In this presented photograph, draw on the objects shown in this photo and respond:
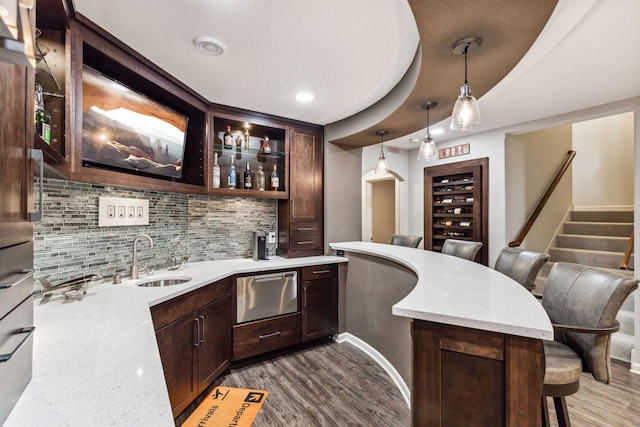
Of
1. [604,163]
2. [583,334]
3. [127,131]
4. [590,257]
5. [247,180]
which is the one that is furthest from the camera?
[604,163]

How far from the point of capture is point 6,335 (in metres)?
0.61

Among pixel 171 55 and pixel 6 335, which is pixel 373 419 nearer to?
pixel 6 335

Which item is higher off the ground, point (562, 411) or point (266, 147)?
point (266, 147)

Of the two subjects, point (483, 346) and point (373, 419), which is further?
point (373, 419)

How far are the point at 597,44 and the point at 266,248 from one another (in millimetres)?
2901

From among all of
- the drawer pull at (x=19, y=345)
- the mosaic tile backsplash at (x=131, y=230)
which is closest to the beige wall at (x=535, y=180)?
the mosaic tile backsplash at (x=131, y=230)

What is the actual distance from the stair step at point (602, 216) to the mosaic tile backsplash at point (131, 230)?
4.86m

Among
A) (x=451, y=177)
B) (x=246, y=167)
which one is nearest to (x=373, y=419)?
(x=246, y=167)

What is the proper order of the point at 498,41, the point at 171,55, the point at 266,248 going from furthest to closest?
1. the point at 266,248
2. the point at 171,55
3. the point at 498,41

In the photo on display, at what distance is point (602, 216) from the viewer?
178 inches

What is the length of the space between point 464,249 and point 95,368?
2737mm

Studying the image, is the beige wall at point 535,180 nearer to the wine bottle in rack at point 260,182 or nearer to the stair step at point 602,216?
the stair step at point 602,216

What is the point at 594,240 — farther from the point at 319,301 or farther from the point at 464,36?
the point at 464,36

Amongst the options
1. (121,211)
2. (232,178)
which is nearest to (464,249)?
(232,178)
